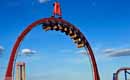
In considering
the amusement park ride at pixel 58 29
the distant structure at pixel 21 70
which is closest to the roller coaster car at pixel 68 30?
the amusement park ride at pixel 58 29

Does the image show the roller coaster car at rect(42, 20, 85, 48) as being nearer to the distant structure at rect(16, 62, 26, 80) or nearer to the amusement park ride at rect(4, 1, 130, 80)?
the amusement park ride at rect(4, 1, 130, 80)

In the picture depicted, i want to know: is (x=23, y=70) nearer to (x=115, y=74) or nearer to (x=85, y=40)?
(x=85, y=40)

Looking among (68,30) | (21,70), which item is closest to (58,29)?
(68,30)

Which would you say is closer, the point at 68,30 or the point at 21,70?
the point at 68,30

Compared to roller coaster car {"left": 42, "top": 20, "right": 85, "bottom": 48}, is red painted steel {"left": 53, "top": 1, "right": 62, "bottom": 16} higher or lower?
higher

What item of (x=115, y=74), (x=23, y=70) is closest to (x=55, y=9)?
(x=23, y=70)

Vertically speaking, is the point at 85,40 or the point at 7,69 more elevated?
the point at 85,40

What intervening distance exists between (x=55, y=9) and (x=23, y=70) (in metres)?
22.8

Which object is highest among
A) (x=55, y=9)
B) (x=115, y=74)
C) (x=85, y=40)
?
(x=55, y=9)

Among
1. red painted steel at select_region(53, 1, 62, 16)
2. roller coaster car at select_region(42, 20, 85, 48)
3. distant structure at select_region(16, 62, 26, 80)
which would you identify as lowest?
distant structure at select_region(16, 62, 26, 80)

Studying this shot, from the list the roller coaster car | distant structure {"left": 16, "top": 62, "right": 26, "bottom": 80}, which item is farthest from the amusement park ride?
distant structure {"left": 16, "top": 62, "right": 26, "bottom": 80}

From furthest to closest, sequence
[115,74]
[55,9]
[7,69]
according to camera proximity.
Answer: [115,74] < [55,9] < [7,69]

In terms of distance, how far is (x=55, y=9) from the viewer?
173 feet

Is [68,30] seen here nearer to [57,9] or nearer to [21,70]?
[57,9]
